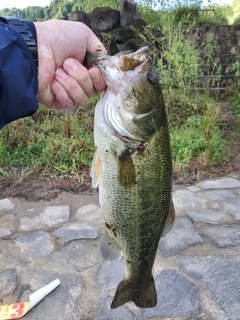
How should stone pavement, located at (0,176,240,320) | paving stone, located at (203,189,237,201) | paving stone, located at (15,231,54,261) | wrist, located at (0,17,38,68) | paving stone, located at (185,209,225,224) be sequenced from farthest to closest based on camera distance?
paving stone, located at (203,189,237,201), paving stone, located at (185,209,225,224), paving stone, located at (15,231,54,261), stone pavement, located at (0,176,240,320), wrist, located at (0,17,38,68)

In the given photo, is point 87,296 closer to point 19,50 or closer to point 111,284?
point 111,284

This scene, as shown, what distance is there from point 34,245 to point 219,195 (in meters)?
2.40

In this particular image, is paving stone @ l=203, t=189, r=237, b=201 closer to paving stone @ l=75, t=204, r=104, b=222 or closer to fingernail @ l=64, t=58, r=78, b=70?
paving stone @ l=75, t=204, r=104, b=222

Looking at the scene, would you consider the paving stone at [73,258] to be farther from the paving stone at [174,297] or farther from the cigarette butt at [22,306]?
the paving stone at [174,297]

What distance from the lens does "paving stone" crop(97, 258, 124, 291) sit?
2.89 m

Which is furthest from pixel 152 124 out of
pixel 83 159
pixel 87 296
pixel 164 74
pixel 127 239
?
pixel 164 74

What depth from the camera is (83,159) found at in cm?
523

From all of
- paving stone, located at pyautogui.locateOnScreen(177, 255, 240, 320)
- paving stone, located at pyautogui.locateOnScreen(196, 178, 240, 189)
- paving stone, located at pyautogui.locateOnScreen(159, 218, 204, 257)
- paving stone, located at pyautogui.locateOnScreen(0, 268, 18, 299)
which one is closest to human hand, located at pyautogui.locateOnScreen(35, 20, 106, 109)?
paving stone, located at pyautogui.locateOnScreen(0, 268, 18, 299)

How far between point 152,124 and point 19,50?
26.6 inches

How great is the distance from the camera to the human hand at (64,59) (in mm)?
1718

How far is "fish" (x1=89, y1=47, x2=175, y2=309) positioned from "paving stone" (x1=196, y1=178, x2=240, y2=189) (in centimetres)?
318

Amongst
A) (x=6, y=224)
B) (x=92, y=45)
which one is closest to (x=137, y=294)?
(x=92, y=45)

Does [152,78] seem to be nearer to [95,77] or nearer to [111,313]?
[95,77]

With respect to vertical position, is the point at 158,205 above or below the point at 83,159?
above
